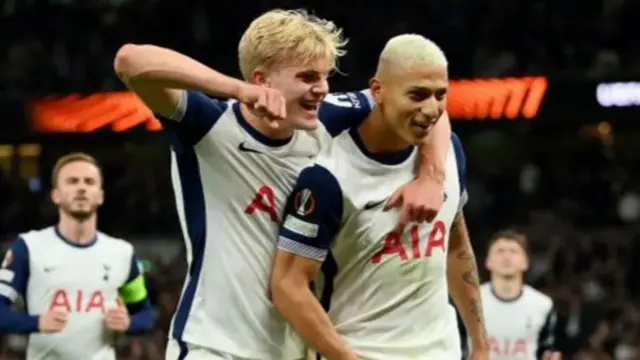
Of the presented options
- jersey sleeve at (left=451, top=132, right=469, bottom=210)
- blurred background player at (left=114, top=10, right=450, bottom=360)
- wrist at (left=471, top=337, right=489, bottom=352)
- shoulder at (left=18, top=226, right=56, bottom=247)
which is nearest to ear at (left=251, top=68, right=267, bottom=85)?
blurred background player at (left=114, top=10, right=450, bottom=360)

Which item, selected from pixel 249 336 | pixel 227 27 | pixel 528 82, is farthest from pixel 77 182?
pixel 227 27

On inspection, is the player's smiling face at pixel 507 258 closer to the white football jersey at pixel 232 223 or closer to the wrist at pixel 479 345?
the wrist at pixel 479 345

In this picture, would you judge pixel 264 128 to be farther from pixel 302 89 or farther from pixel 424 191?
pixel 424 191

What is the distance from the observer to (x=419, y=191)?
364 cm

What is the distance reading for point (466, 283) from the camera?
4.15 m

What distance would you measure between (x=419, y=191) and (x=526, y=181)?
11083 mm

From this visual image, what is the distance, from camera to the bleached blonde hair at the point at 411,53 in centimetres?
360

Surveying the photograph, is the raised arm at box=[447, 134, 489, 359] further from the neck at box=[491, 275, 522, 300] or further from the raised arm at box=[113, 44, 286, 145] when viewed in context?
the neck at box=[491, 275, 522, 300]

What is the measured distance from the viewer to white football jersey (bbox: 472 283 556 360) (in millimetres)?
8414

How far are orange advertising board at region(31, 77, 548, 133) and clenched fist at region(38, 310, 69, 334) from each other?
682cm

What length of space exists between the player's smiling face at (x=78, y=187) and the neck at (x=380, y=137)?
109 inches

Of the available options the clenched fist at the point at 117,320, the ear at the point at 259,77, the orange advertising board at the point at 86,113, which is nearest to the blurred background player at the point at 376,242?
the ear at the point at 259,77

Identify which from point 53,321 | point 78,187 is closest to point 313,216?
point 53,321

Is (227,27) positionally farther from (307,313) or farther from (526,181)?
(307,313)
